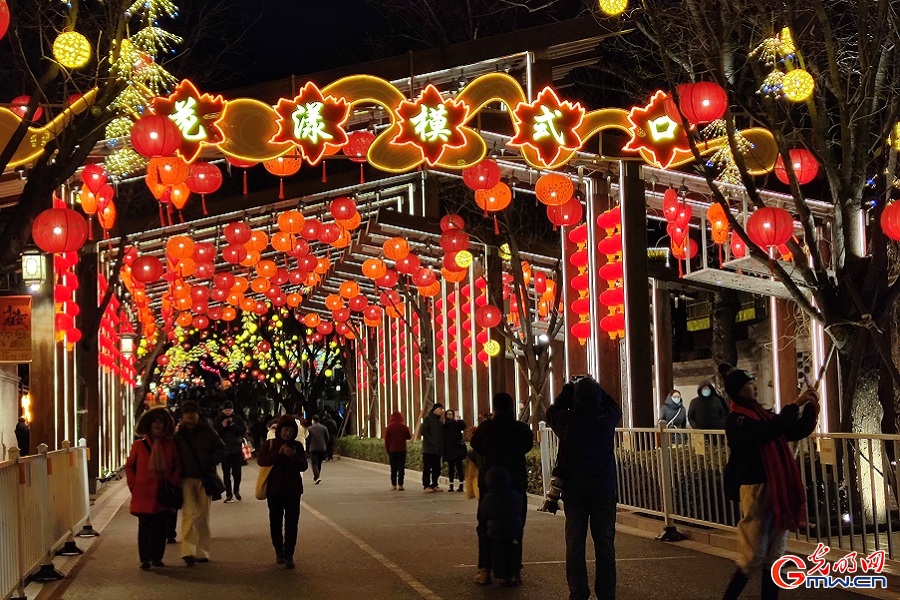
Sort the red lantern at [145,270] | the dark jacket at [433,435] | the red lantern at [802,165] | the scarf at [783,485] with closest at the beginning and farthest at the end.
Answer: the scarf at [783,485], the red lantern at [802,165], the red lantern at [145,270], the dark jacket at [433,435]

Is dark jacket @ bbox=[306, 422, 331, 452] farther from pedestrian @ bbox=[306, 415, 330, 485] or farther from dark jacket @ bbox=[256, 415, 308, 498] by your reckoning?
dark jacket @ bbox=[256, 415, 308, 498]

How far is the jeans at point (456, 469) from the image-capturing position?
21.2m

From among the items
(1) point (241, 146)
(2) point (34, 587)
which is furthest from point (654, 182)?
(2) point (34, 587)

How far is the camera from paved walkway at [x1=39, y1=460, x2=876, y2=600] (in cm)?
910

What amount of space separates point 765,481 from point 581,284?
13248mm

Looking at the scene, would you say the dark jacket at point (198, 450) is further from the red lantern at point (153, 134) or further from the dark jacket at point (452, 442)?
the dark jacket at point (452, 442)

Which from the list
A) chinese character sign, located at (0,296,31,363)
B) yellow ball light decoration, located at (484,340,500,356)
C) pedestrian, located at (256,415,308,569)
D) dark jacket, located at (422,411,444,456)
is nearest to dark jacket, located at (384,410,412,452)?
dark jacket, located at (422,411,444,456)

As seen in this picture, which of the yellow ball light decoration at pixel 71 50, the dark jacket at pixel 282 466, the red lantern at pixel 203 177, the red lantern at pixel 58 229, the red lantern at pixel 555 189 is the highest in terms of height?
the yellow ball light decoration at pixel 71 50

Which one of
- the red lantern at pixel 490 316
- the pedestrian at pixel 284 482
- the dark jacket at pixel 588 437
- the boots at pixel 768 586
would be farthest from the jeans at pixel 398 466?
the boots at pixel 768 586

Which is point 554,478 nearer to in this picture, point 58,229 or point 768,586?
point 768,586

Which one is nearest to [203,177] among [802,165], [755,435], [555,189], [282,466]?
[555,189]

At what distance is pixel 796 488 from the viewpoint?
7090 millimetres

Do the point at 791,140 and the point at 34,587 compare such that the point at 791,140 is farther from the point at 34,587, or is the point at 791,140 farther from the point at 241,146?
the point at 34,587

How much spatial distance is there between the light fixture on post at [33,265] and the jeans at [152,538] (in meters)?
5.47
